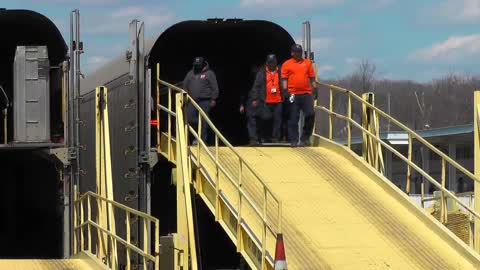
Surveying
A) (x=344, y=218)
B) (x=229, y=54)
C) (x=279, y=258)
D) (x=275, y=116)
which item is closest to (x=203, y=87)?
(x=275, y=116)

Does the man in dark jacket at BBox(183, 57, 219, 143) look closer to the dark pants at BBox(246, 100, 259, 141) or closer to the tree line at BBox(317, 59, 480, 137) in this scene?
the dark pants at BBox(246, 100, 259, 141)

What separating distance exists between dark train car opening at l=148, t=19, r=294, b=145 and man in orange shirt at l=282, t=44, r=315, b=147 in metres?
1.31

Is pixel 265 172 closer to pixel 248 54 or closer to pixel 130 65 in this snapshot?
pixel 130 65

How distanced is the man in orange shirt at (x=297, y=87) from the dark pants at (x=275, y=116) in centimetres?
26

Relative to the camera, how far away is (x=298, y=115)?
12.5 m

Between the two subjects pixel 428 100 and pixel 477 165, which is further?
pixel 428 100

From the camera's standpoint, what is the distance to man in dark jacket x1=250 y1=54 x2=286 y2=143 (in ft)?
41.8

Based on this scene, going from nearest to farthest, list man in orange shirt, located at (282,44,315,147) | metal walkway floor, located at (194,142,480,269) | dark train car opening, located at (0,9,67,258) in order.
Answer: metal walkway floor, located at (194,142,480,269) → man in orange shirt, located at (282,44,315,147) → dark train car opening, located at (0,9,67,258)

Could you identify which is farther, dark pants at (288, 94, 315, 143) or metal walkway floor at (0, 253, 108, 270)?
dark pants at (288, 94, 315, 143)

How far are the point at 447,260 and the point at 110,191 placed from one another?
4688 millimetres

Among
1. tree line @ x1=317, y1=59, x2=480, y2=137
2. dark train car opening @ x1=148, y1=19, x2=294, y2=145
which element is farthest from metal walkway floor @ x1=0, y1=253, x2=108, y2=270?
tree line @ x1=317, y1=59, x2=480, y2=137

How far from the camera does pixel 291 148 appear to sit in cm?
1220

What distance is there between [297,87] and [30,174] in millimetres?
8402

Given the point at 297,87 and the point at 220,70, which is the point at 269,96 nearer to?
the point at 297,87
